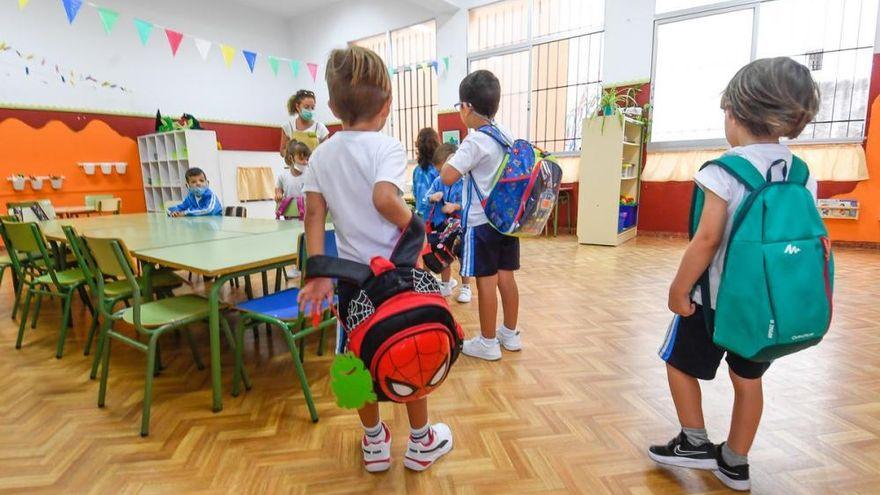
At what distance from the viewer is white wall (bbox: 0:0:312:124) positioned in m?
Result: 6.04

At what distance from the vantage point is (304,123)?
396 centimetres

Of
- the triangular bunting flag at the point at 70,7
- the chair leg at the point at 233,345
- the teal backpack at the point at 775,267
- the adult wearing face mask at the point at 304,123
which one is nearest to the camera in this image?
the teal backpack at the point at 775,267

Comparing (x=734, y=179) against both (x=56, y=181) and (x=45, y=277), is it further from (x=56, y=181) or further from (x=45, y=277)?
(x=56, y=181)

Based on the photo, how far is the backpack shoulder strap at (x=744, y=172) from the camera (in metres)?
1.05

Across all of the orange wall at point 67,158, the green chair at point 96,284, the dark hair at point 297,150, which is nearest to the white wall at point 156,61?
the orange wall at point 67,158

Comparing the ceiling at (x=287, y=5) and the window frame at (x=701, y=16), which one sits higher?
the ceiling at (x=287, y=5)

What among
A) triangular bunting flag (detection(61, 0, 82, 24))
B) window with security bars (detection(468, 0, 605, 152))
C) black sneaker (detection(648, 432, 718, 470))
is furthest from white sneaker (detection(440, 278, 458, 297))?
triangular bunting flag (detection(61, 0, 82, 24))

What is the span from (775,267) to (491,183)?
1149 mm

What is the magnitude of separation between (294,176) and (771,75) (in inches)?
132

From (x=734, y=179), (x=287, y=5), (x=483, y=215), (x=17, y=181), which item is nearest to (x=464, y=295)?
(x=483, y=215)

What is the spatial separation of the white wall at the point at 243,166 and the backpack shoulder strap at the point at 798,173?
23.1ft

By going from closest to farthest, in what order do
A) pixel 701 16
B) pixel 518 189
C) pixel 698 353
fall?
pixel 698 353 < pixel 518 189 < pixel 701 16

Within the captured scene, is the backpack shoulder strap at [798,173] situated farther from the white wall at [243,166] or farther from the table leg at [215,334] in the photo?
the white wall at [243,166]

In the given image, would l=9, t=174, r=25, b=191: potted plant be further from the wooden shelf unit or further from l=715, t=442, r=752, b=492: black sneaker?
l=715, t=442, r=752, b=492: black sneaker
